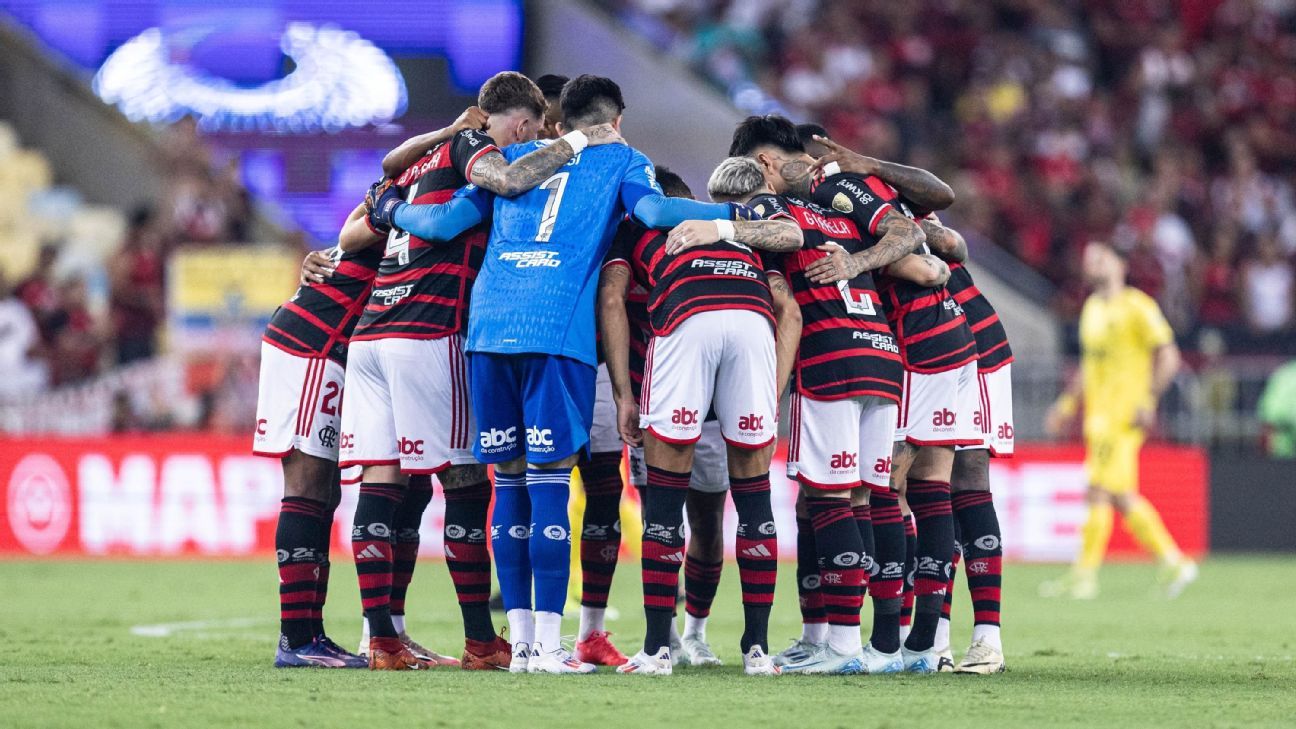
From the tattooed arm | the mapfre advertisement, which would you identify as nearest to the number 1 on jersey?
the tattooed arm

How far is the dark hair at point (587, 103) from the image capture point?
7.77m

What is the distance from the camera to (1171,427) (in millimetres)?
17547

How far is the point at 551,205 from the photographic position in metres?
7.60

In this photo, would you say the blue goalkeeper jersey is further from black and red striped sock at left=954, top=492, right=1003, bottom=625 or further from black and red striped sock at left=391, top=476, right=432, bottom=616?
black and red striped sock at left=954, top=492, right=1003, bottom=625

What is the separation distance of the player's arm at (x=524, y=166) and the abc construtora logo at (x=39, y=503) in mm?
11018

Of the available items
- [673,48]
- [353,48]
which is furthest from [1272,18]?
[353,48]

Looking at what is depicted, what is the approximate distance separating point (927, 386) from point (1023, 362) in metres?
9.69

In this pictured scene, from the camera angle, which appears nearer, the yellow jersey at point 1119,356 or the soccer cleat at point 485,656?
the soccer cleat at point 485,656

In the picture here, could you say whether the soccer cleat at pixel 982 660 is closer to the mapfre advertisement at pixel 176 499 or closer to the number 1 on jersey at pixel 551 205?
the number 1 on jersey at pixel 551 205

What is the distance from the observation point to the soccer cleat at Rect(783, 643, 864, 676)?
302 inches

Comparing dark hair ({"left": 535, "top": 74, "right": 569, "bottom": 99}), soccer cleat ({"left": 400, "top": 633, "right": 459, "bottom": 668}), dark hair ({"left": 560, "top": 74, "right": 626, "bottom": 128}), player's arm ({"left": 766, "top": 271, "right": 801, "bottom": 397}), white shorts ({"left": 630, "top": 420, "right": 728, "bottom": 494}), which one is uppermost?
dark hair ({"left": 535, "top": 74, "right": 569, "bottom": 99})

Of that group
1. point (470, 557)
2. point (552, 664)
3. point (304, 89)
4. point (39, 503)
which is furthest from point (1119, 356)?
point (304, 89)

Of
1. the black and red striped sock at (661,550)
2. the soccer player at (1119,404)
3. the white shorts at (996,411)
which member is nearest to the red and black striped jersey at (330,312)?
the black and red striped sock at (661,550)

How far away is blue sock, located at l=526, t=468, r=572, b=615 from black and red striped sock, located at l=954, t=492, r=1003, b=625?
6.29 feet
